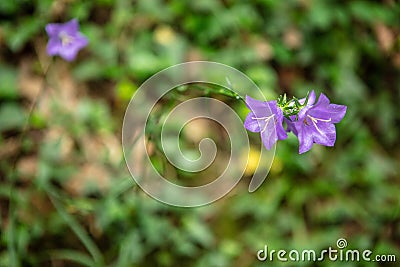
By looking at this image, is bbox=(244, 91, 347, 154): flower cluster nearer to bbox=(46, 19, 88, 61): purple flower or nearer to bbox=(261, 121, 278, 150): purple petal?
bbox=(261, 121, 278, 150): purple petal

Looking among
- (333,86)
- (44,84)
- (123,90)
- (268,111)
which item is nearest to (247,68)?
(333,86)

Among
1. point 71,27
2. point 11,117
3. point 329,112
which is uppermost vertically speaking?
point 71,27

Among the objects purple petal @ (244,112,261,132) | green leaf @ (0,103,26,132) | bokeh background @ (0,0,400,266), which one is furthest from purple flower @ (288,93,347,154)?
green leaf @ (0,103,26,132)

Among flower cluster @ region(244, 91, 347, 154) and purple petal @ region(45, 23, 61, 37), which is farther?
purple petal @ region(45, 23, 61, 37)

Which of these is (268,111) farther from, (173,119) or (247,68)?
(247,68)

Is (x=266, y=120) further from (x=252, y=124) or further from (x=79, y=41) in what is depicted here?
(x=79, y=41)

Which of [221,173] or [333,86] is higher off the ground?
[333,86]

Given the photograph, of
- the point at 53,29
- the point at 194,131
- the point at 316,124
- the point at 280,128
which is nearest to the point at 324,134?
the point at 316,124
